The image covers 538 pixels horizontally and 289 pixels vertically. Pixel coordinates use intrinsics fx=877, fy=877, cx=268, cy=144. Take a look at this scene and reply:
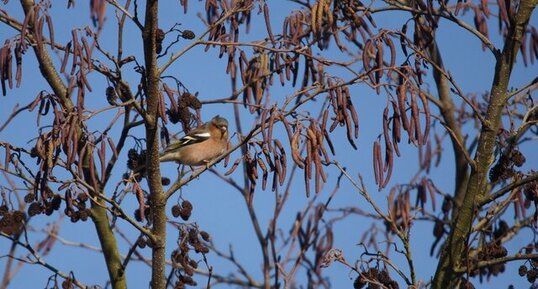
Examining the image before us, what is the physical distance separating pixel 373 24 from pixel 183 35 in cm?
145

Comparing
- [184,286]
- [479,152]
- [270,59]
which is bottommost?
[184,286]

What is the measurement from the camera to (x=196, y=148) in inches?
309

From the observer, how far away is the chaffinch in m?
7.74

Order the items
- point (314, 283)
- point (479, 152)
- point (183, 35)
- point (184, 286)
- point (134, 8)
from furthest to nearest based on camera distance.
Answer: point (314, 283), point (479, 152), point (184, 286), point (183, 35), point (134, 8)

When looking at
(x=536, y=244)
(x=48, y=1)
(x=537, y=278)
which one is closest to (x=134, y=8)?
(x=48, y=1)

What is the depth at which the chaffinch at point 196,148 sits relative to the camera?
7738 mm

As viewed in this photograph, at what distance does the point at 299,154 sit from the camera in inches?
160

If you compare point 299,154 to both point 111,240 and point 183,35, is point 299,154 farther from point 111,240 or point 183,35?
point 111,240

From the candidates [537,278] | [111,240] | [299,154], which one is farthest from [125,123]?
[537,278]

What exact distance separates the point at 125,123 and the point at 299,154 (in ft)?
4.32

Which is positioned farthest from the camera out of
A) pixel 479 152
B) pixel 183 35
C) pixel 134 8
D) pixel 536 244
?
pixel 536 244

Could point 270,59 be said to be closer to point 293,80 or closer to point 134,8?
point 293,80

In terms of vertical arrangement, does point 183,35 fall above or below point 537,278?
above

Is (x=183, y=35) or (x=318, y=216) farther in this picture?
(x=318, y=216)
